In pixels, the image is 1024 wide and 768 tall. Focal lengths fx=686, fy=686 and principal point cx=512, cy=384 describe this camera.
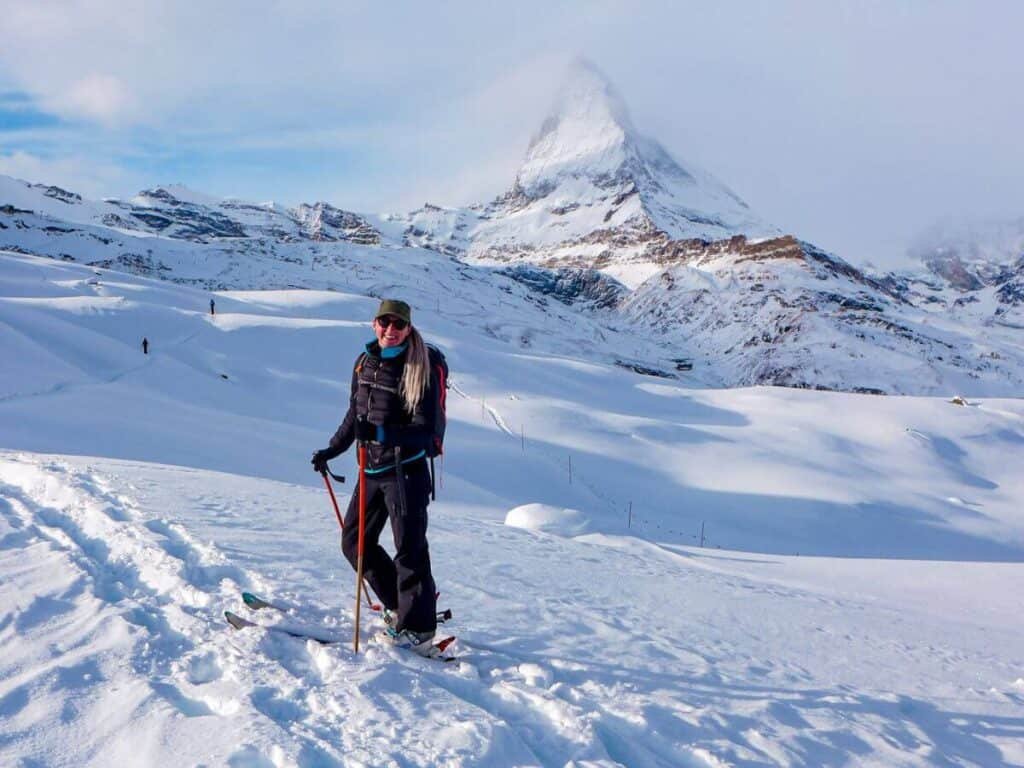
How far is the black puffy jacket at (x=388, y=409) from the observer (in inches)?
191

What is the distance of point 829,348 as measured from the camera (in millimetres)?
122938

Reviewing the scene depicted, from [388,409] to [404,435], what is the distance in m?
0.24

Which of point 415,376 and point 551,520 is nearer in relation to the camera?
point 415,376

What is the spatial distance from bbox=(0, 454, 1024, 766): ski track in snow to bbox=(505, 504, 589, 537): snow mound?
5.86 metres

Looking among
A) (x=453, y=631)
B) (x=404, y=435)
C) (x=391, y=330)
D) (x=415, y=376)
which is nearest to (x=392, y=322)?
(x=391, y=330)

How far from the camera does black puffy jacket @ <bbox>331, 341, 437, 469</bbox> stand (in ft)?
15.9

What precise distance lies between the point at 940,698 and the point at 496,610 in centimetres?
377

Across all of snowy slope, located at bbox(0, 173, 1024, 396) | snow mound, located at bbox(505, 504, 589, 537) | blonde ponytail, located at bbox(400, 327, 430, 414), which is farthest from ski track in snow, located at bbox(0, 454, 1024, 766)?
snowy slope, located at bbox(0, 173, 1024, 396)

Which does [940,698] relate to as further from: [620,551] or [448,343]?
[448,343]

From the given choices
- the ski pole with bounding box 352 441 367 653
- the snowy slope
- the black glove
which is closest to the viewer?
the ski pole with bounding box 352 441 367 653

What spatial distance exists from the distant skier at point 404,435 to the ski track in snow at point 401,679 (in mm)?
→ 381

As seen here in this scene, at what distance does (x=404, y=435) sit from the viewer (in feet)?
15.8

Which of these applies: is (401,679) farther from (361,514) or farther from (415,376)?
(415,376)

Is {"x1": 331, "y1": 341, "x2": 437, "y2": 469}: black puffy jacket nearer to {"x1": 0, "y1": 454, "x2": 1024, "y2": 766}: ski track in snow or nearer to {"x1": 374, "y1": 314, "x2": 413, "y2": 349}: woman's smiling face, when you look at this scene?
{"x1": 374, "y1": 314, "x2": 413, "y2": 349}: woman's smiling face
